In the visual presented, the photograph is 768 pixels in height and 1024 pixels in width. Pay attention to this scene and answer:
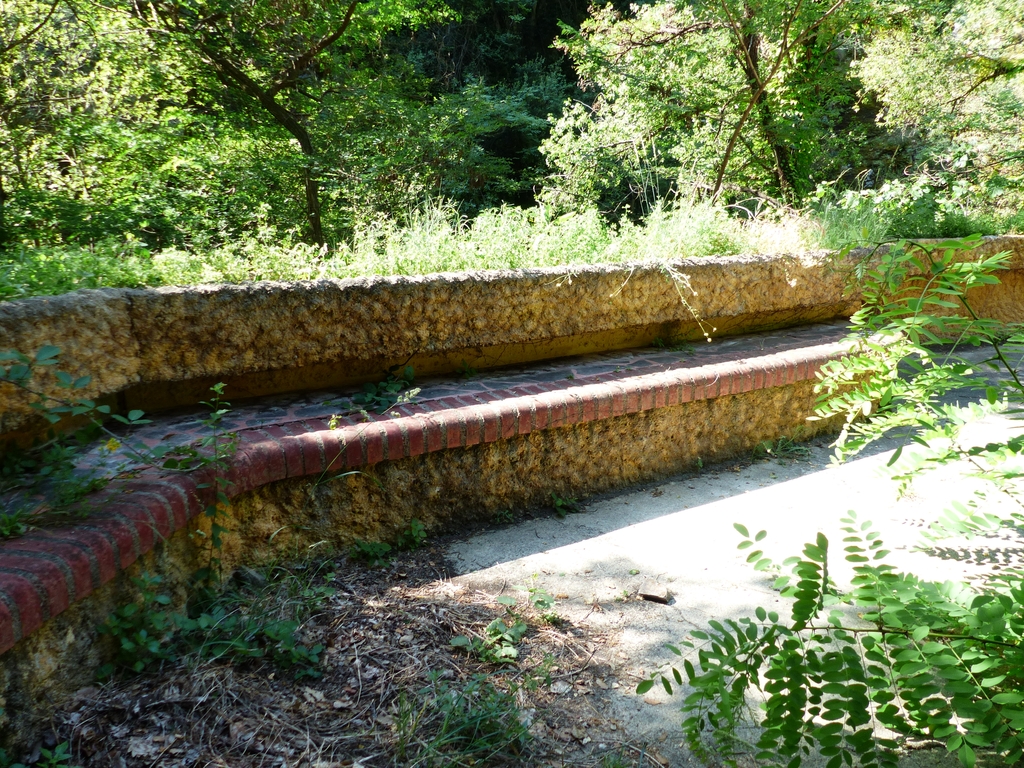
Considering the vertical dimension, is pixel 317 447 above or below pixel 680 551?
above

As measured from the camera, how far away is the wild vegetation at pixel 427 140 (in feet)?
14.7

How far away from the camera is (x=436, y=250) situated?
12.7 feet

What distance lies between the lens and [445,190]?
876 cm

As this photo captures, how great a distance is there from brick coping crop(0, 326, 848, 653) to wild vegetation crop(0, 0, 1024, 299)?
95 cm

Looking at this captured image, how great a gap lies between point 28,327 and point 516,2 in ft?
39.3

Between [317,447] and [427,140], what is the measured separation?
19.2 ft

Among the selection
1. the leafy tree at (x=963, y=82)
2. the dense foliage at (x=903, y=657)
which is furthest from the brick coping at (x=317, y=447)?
the leafy tree at (x=963, y=82)

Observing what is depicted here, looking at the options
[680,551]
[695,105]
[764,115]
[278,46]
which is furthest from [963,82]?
[680,551]

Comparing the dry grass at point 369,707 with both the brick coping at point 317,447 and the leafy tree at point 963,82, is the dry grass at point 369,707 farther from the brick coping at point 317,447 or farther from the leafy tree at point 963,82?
the leafy tree at point 963,82

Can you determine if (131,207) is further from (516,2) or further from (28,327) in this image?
(516,2)

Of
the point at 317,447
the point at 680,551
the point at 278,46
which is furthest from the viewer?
the point at 278,46

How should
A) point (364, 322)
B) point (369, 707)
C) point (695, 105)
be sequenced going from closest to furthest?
point (369, 707) → point (364, 322) → point (695, 105)

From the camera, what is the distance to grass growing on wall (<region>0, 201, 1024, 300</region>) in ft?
9.67

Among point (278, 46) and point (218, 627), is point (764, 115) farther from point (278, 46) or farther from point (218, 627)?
point (218, 627)
